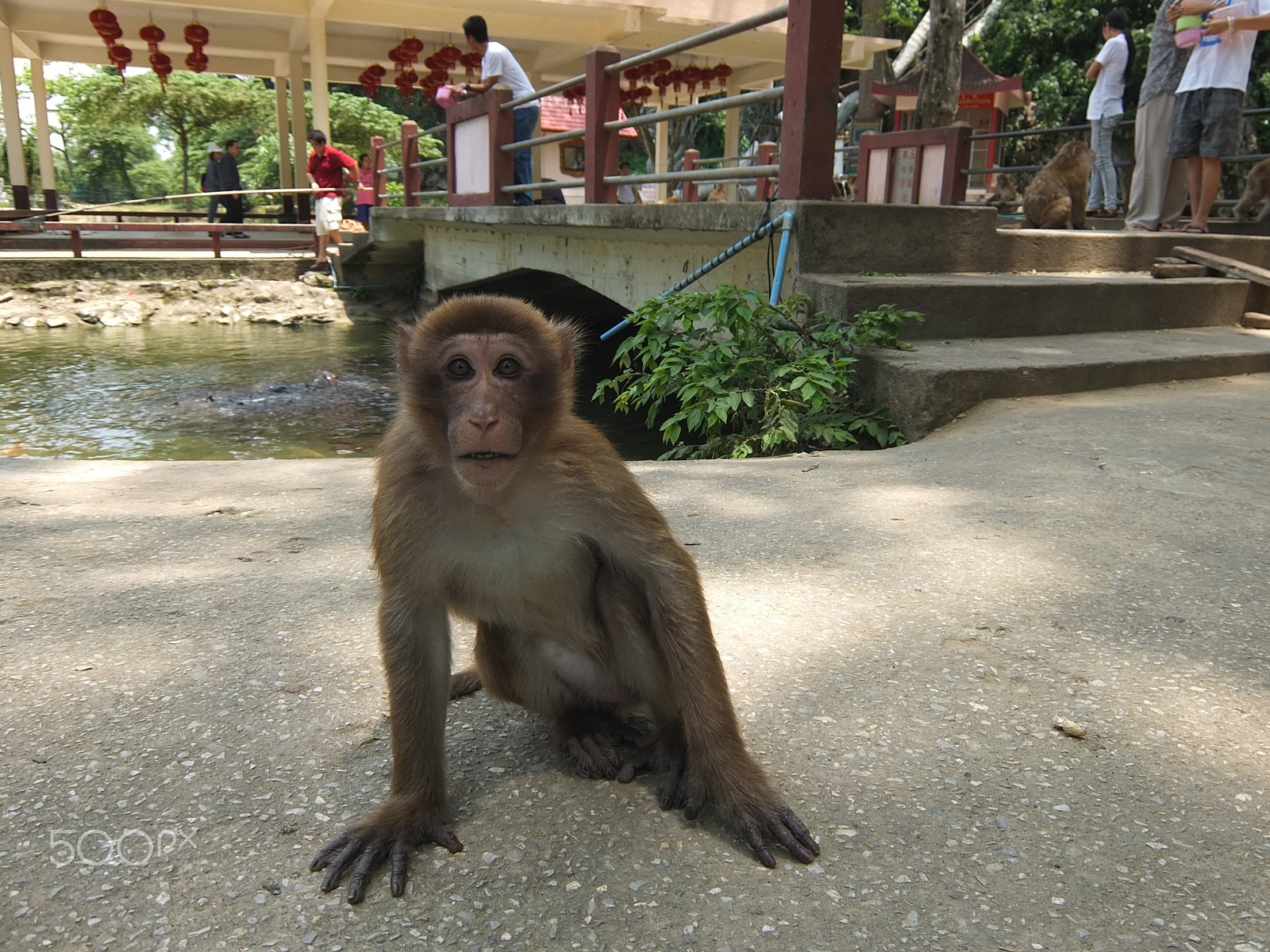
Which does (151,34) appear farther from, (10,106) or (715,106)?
(715,106)

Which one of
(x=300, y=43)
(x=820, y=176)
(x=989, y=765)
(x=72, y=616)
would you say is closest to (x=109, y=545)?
(x=72, y=616)

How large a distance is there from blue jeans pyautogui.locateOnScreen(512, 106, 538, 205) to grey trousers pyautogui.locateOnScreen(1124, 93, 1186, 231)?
5.70 meters

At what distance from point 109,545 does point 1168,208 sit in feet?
27.2

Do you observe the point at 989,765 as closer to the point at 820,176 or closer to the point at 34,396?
the point at 820,176

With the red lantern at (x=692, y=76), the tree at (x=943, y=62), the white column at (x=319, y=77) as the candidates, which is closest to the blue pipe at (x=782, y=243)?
the tree at (x=943, y=62)

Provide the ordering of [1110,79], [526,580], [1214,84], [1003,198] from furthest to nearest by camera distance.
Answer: [1003,198] < [1110,79] < [1214,84] < [526,580]

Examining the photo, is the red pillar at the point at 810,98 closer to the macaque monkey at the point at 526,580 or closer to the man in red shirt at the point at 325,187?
the macaque monkey at the point at 526,580

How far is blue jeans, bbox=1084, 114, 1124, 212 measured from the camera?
9492mm

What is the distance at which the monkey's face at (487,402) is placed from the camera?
169 cm

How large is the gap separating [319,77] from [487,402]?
17.3 meters

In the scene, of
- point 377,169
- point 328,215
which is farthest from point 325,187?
point 377,169

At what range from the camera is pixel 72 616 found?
2.62 m

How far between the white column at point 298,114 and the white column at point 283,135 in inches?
47.5

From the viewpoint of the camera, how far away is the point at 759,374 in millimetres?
5461
